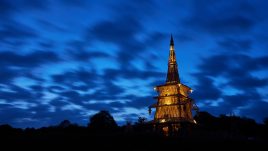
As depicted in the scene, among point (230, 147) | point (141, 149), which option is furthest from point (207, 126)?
point (141, 149)

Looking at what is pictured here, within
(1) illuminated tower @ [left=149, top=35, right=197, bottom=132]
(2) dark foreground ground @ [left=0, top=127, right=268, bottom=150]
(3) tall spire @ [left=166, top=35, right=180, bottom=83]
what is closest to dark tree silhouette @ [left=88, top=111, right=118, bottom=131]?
(1) illuminated tower @ [left=149, top=35, right=197, bottom=132]

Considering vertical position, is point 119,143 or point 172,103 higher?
point 172,103

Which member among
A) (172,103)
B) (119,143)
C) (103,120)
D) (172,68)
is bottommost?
(119,143)

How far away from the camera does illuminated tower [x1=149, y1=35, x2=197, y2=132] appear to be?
301 ft

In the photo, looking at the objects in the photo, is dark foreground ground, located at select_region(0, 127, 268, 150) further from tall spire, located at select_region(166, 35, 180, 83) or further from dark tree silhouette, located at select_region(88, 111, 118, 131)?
dark tree silhouette, located at select_region(88, 111, 118, 131)

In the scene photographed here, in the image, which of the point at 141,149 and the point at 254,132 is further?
the point at 254,132

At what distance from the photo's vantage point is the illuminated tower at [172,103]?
91644 millimetres

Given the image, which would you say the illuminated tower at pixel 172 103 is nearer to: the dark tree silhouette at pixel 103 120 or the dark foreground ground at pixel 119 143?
the dark tree silhouette at pixel 103 120

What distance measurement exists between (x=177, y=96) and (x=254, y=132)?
2332 centimetres

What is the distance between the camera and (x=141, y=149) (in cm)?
4303

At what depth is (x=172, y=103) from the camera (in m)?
98.0

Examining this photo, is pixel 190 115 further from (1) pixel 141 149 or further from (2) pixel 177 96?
(1) pixel 141 149

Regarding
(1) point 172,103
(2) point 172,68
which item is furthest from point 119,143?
(2) point 172,68

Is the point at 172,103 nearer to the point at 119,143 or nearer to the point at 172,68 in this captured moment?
the point at 172,68
